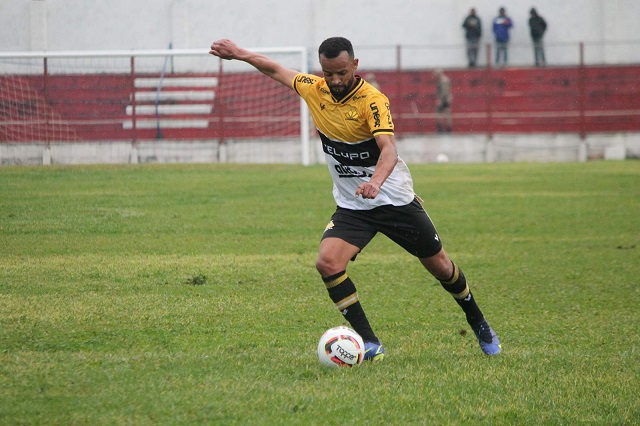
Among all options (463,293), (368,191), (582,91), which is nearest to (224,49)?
(368,191)

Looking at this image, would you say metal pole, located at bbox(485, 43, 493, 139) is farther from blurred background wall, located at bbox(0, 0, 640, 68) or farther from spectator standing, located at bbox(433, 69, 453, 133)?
blurred background wall, located at bbox(0, 0, 640, 68)

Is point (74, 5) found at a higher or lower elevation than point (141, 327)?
higher

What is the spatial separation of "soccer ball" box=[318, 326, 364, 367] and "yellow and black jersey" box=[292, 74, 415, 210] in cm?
91

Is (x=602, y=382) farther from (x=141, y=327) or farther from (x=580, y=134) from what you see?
(x=580, y=134)

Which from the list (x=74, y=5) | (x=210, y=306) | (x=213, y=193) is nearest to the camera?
(x=210, y=306)

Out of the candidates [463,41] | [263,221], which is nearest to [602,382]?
[263,221]

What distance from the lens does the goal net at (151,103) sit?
25.4 meters

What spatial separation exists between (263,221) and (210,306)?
6591mm

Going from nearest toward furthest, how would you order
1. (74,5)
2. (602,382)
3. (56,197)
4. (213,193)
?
1. (602,382)
2. (56,197)
3. (213,193)
4. (74,5)

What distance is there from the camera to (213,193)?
1856 centimetres

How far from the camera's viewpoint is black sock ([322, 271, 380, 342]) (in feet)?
21.5

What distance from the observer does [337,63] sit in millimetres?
6449

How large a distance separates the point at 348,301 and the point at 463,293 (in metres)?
0.84

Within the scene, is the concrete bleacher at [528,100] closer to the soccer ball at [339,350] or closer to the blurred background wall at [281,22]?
the blurred background wall at [281,22]
